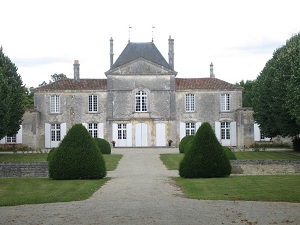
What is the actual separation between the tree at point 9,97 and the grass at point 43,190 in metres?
13.5

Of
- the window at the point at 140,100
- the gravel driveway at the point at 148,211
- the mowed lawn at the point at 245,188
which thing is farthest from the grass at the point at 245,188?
the window at the point at 140,100

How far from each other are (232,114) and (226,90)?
193cm

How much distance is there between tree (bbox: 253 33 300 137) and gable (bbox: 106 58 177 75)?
9296 mm

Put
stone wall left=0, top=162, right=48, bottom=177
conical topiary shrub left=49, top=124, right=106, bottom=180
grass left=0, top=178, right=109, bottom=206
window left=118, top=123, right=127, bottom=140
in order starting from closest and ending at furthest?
grass left=0, top=178, right=109, bottom=206
conical topiary shrub left=49, top=124, right=106, bottom=180
stone wall left=0, top=162, right=48, bottom=177
window left=118, top=123, right=127, bottom=140

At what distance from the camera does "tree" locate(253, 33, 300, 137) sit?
30.6 m

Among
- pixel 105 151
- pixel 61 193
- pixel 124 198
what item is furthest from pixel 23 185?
pixel 105 151

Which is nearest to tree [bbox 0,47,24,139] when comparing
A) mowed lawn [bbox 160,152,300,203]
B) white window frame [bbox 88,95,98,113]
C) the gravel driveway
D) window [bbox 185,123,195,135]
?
white window frame [bbox 88,95,98,113]

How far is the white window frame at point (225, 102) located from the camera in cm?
4772

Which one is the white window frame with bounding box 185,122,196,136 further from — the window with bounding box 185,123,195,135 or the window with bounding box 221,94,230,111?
the window with bounding box 221,94,230,111

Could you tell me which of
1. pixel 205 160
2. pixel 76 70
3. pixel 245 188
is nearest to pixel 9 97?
pixel 76 70

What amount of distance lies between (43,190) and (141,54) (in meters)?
33.3

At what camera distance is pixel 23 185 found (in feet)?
59.6

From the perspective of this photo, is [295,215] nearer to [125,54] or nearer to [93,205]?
[93,205]

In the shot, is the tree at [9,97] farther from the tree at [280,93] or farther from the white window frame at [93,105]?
the tree at [280,93]
